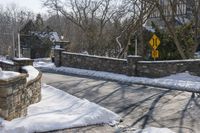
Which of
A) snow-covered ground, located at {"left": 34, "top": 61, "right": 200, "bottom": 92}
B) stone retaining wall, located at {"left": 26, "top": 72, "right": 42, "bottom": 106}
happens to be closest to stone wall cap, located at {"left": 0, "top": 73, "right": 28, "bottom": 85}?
stone retaining wall, located at {"left": 26, "top": 72, "right": 42, "bottom": 106}

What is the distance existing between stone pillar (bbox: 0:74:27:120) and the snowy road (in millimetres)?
1412

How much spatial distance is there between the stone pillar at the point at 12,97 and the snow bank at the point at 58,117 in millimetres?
185

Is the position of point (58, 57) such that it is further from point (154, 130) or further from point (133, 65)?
point (154, 130)

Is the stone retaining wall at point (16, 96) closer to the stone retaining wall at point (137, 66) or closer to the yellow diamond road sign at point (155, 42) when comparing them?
the stone retaining wall at point (137, 66)

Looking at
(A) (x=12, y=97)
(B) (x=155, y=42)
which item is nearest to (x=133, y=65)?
(B) (x=155, y=42)

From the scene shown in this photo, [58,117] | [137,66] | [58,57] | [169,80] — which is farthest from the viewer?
[58,57]

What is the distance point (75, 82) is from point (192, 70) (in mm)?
5624

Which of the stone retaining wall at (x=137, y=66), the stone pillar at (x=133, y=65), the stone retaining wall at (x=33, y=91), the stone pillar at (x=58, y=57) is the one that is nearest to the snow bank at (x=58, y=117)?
the stone retaining wall at (x=33, y=91)

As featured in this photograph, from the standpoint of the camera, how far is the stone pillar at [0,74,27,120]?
7.45 m

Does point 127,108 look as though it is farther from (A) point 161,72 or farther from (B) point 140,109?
(A) point 161,72

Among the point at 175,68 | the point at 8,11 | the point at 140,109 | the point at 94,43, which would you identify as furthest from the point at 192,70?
the point at 8,11

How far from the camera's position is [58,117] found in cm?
852

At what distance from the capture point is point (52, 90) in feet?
44.4

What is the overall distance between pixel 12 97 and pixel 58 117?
1303 mm
